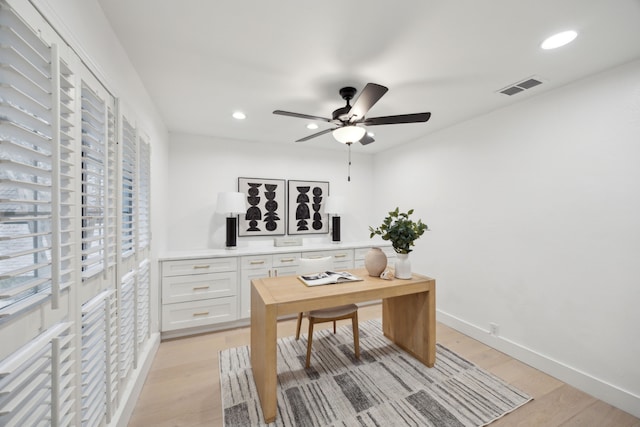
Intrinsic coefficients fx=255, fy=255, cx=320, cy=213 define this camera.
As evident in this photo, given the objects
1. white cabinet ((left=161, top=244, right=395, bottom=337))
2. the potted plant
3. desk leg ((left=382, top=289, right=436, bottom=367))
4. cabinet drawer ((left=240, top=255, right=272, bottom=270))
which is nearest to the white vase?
the potted plant

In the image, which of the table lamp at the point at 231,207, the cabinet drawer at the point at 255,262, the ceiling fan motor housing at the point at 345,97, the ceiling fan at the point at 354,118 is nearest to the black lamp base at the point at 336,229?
the cabinet drawer at the point at 255,262

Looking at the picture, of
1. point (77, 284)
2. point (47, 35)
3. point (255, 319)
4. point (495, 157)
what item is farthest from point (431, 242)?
point (47, 35)

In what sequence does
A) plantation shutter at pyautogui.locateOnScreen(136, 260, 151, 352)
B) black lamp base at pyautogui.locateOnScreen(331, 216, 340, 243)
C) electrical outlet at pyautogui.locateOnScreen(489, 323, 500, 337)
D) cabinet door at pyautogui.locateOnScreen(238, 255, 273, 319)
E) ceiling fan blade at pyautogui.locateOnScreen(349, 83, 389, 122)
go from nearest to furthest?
ceiling fan blade at pyautogui.locateOnScreen(349, 83, 389, 122) < plantation shutter at pyautogui.locateOnScreen(136, 260, 151, 352) < electrical outlet at pyautogui.locateOnScreen(489, 323, 500, 337) < cabinet door at pyautogui.locateOnScreen(238, 255, 273, 319) < black lamp base at pyautogui.locateOnScreen(331, 216, 340, 243)

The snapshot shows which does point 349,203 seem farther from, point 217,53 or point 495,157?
point 217,53

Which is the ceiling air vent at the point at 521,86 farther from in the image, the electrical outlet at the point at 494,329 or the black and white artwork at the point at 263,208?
the black and white artwork at the point at 263,208

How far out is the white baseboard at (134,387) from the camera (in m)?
1.56

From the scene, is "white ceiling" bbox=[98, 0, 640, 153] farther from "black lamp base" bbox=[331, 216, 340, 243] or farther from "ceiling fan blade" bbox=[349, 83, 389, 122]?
"black lamp base" bbox=[331, 216, 340, 243]

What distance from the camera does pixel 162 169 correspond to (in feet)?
9.82

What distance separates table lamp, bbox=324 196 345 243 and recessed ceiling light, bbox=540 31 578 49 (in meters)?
2.75

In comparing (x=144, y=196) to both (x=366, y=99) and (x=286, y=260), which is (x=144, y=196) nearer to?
(x=286, y=260)

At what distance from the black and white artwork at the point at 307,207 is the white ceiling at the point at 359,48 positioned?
5.40ft

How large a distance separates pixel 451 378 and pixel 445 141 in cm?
265

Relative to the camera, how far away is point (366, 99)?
1817 millimetres

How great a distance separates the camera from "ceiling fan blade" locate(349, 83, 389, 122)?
1.68m
